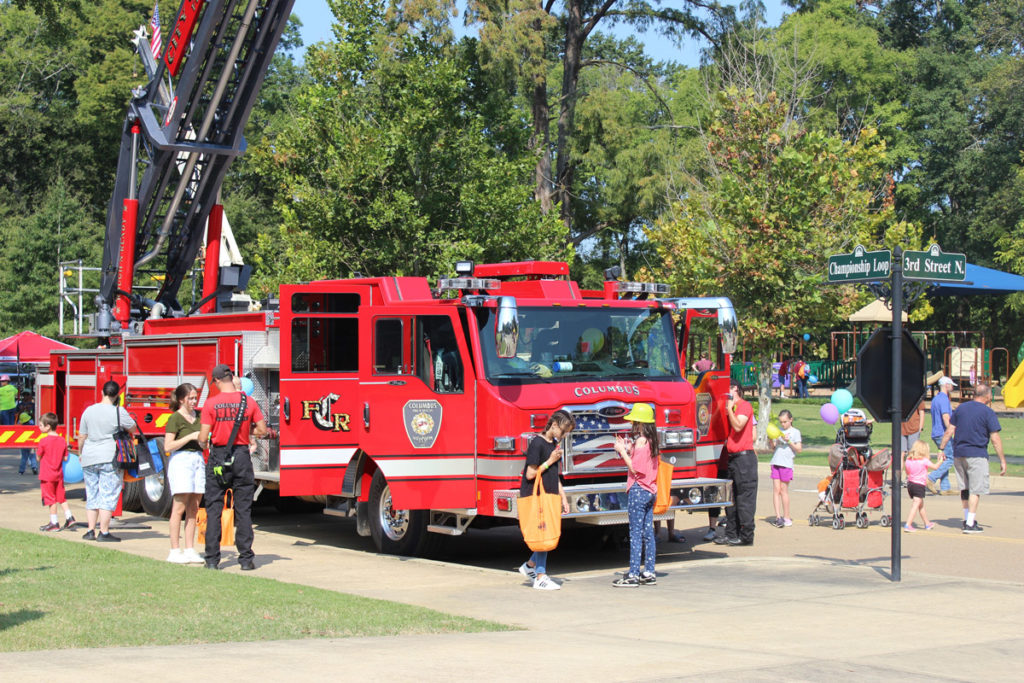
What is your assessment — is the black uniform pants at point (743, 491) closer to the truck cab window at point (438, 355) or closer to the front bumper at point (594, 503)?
the front bumper at point (594, 503)

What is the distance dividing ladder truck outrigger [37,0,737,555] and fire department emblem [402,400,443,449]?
0.06 feet

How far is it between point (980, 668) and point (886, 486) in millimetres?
11711

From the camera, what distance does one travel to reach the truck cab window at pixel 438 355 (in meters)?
12.1

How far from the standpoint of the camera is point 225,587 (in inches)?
401

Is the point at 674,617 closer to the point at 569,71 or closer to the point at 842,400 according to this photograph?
the point at 842,400

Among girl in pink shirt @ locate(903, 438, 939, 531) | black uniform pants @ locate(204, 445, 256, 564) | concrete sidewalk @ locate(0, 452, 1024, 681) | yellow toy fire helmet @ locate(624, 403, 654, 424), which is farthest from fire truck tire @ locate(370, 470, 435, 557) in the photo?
girl in pink shirt @ locate(903, 438, 939, 531)

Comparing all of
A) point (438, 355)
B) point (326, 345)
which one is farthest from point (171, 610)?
point (326, 345)

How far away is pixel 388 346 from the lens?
41.5 ft

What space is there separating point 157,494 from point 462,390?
255 inches

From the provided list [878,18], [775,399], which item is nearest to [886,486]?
[775,399]

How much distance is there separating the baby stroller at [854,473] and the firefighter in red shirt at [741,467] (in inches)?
69.4

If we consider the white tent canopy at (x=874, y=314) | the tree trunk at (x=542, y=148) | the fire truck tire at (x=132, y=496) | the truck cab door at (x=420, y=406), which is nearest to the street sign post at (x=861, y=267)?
the truck cab door at (x=420, y=406)

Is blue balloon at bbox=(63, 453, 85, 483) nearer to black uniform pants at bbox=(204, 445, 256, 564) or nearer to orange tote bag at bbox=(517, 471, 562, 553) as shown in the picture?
black uniform pants at bbox=(204, 445, 256, 564)

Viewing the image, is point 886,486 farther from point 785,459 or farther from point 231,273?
point 231,273
